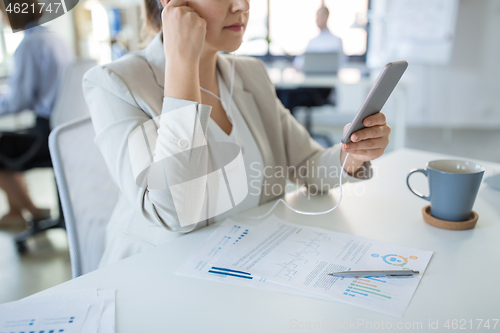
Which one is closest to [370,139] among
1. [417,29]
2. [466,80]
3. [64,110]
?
[64,110]

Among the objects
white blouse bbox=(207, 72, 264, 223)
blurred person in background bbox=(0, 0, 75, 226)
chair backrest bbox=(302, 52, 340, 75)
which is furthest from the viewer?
chair backrest bbox=(302, 52, 340, 75)

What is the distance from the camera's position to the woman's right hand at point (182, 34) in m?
0.83

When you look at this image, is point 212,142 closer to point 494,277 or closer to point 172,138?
A: point 172,138

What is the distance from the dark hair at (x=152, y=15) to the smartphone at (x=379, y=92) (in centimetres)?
56

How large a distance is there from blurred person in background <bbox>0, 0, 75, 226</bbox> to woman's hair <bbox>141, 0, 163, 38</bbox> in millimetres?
1408

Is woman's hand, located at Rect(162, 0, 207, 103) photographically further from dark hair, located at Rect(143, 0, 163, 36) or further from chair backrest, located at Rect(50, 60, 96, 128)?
chair backrest, located at Rect(50, 60, 96, 128)

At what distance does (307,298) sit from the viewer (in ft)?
1.86

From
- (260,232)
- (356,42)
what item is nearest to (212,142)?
(260,232)

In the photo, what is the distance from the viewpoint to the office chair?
2029 mm

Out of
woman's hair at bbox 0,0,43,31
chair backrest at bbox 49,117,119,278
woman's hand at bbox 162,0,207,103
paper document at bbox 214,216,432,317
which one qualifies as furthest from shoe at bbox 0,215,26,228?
paper document at bbox 214,216,432,317

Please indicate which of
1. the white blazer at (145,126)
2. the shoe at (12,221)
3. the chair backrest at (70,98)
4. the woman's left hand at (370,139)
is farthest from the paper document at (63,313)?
the shoe at (12,221)

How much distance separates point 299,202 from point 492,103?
4254 mm

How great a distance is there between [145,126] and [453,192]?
1.98 ft

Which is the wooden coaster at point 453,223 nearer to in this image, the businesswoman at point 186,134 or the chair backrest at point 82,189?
the businesswoman at point 186,134
